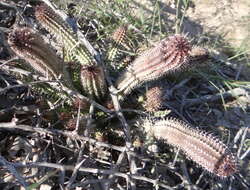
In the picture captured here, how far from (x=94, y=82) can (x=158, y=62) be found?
20.6 inches

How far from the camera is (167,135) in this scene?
2.63 m

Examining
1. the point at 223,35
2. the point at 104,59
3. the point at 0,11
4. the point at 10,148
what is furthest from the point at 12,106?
the point at 223,35

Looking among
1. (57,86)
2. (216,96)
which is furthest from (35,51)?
(216,96)

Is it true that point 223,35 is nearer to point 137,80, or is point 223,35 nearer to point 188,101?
point 188,101

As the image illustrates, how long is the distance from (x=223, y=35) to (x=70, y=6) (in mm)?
1682

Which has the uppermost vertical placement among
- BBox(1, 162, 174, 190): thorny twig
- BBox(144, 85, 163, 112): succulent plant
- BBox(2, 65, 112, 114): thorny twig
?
BBox(2, 65, 112, 114): thorny twig

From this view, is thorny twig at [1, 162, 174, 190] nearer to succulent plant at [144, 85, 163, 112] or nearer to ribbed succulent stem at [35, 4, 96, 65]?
succulent plant at [144, 85, 163, 112]

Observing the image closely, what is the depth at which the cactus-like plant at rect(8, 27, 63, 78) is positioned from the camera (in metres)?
2.42

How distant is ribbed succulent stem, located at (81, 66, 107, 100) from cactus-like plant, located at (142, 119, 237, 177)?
52 cm

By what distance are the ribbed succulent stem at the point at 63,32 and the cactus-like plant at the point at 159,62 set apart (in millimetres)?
331

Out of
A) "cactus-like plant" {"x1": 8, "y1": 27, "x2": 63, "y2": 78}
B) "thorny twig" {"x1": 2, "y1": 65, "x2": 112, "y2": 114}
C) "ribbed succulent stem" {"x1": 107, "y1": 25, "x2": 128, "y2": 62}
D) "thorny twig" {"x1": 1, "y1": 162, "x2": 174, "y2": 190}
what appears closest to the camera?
"thorny twig" {"x1": 1, "y1": 162, "x2": 174, "y2": 190}

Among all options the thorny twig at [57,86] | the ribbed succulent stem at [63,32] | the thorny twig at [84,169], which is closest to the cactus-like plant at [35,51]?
the thorny twig at [57,86]

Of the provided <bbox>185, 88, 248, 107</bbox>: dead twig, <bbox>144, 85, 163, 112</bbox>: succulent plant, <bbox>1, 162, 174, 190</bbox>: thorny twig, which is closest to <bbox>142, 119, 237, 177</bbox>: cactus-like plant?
<bbox>144, 85, 163, 112</bbox>: succulent plant

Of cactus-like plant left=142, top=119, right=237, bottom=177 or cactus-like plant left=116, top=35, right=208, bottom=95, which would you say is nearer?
cactus-like plant left=142, top=119, right=237, bottom=177
